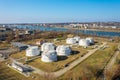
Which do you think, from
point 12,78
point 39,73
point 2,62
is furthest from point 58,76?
point 2,62

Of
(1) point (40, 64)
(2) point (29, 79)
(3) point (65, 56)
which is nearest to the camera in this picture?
(2) point (29, 79)

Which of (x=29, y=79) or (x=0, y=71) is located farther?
(x=0, y=71)

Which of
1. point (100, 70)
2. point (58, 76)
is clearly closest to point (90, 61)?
point (100, 70)

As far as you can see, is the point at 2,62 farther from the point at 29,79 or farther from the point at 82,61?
the point at 82,61

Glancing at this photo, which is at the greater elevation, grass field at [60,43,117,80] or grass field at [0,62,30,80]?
grass field at [60,43,117,80]

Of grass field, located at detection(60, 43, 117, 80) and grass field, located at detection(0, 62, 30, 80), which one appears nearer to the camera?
grass field, located at detection(60, 43, 117, 80)

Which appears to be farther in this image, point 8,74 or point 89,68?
point 89,68

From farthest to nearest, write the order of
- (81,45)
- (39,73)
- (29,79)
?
(81,45) < (39,73) < (29,79)

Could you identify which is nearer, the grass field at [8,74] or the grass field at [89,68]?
the grass field at [89,68]

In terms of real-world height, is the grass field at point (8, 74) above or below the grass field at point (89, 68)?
below

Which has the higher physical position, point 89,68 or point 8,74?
point 89,68
